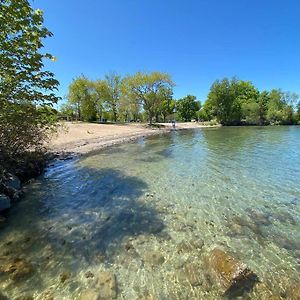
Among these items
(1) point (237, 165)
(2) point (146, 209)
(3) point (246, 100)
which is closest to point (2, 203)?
(2) point (146, 209)

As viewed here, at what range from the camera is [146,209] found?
9.55 metres

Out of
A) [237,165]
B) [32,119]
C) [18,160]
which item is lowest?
[237,165]

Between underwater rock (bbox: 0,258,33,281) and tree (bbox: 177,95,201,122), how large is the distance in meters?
120

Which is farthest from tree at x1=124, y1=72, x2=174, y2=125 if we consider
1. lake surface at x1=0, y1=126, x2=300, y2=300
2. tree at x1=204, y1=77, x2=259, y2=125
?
lake surface at x1=0, y1=126, x2=300, y2=300

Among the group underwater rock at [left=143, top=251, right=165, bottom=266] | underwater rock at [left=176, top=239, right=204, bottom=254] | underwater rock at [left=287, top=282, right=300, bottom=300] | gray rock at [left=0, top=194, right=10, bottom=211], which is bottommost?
underwater rock at [left=176, top=239, right=204, bottom=254]

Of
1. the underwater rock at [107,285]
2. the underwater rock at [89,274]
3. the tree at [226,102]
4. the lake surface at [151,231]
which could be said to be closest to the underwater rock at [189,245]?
the lake surface at [151,231]

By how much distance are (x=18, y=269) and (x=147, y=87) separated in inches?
2484

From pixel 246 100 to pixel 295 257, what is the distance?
10748 centimetres

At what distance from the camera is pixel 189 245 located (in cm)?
687

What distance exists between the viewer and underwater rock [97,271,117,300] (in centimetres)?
499

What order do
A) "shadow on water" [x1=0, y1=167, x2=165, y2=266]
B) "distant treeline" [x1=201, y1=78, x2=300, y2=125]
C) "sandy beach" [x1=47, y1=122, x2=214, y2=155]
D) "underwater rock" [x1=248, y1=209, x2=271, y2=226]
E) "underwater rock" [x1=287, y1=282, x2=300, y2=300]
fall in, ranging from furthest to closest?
1. "distant treeline" [x1=201, y1=78, x2=300, y2=125]
2. "sandy beach" [x1=47, y1=122, x2=214, y2=155]
3. "underwater rock" [x1=248, y1=209, x2=271, y2=226]
4. "shadow on water" [x1=0, y1=167, x2=165, y2=266]
5. "underwater rock" [x1=287, y1=282, x2=300, y2=300]

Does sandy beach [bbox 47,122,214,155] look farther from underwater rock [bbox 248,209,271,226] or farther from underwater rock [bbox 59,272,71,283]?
underwater rock [bbox 248,209,271,226]

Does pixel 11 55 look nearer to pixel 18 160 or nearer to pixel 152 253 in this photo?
pixel 18 160

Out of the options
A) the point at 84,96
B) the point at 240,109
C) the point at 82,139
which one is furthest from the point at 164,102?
the point at 82,139
